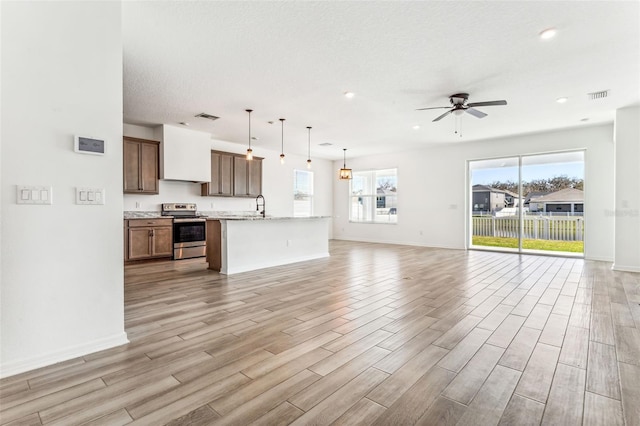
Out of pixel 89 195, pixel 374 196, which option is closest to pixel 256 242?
pixel 89 195

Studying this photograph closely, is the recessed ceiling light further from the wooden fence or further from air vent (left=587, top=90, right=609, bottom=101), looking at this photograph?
the wooden fence

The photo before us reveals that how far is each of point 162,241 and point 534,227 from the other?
28.3 ft

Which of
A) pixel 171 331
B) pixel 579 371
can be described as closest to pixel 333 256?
pixel 171 331

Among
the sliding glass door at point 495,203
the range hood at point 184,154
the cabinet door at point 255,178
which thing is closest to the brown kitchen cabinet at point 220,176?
the range hood at point 184,154

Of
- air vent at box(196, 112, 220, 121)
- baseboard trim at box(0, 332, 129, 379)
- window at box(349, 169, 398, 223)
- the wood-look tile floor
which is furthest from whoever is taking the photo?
window at box(349, 169, 398, 223)

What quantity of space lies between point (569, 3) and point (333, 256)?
5592mm

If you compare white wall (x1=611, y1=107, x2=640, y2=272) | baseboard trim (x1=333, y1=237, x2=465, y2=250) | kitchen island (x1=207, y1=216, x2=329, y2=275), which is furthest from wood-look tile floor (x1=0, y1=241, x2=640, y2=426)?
baseboard trim (x1=333, y1=237, x2=465, y2=250)

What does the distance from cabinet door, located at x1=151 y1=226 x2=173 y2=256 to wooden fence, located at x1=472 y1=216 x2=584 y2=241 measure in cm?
769

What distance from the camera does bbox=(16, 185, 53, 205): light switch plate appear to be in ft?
6.88

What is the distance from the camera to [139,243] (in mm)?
6184

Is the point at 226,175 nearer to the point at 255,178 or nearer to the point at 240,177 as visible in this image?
the point at 240,177

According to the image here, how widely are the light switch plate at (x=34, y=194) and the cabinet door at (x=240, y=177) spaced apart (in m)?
5.74

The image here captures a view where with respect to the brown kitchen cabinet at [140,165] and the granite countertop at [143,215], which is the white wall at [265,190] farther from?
the brown kitchen cabinet at [140,165]

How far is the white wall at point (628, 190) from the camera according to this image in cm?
540
